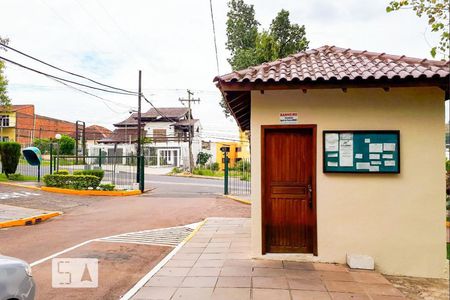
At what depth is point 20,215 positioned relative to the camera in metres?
11.8

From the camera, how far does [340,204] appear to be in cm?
638

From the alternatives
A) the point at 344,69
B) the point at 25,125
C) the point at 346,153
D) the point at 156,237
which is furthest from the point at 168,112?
the point at 346,153

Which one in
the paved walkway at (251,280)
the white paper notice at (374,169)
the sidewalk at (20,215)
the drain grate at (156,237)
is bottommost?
the drain grate at (156,237)

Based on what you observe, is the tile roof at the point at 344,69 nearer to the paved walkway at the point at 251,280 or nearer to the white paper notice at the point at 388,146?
the white paper notice at the point at 388,146

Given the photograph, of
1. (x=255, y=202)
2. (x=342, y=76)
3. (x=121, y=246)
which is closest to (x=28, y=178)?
(x=121, y=246)

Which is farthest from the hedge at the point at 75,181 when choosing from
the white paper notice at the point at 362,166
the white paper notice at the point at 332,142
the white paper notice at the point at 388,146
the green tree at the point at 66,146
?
the green tree at the point at 66,146

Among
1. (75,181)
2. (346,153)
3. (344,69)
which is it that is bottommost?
(75,181)

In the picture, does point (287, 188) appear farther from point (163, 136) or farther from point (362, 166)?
point (163, 136)

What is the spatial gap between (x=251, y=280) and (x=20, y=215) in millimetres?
9310

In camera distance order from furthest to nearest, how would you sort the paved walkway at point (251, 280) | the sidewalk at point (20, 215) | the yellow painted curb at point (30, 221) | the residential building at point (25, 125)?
1. the residential building at point (25, 125)
2. the sidewalk at point (20, 215)
3. the yellow painted curb at point (30, 221)
4. the paved walkway at point (251, 280)

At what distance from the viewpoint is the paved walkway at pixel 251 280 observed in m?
4.86

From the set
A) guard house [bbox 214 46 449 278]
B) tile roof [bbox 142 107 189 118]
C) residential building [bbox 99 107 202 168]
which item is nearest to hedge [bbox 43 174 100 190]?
guard house [bbox 214 46 449 278]

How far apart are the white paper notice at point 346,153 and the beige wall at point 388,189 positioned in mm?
206

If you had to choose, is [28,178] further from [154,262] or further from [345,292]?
[345,292]
